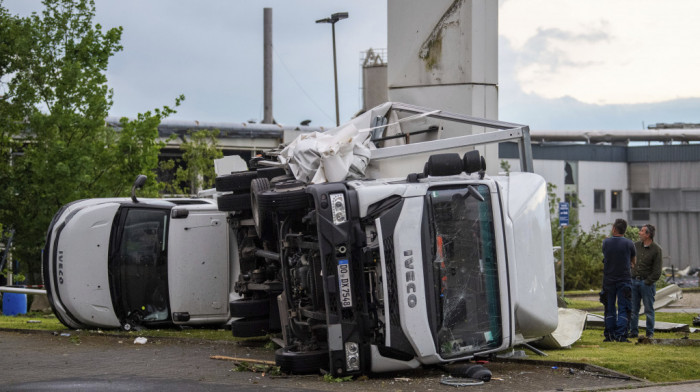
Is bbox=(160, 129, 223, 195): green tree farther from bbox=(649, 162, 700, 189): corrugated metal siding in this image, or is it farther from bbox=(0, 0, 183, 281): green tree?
bbox=(649, 162, 700, 189): corrugated metal siding

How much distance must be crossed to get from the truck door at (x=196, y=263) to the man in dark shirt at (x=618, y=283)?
5.23m

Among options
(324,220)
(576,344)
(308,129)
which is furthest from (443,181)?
(308,129)

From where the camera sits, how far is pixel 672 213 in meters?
55.5

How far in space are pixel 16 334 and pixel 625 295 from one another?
877 cm

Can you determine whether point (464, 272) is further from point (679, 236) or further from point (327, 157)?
point (679, 236)

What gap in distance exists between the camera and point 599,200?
55.0 metres

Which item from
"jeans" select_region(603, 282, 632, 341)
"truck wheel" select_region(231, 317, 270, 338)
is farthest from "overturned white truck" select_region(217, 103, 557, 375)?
"jeans" select_region(603, 282, 632, 341)

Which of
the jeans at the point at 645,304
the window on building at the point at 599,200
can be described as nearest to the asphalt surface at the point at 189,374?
the jeans at the point at 645,304

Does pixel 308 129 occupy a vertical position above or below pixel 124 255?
above

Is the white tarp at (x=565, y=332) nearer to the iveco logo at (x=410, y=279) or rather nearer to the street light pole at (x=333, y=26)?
the iveco logo at (x=410, y=279)

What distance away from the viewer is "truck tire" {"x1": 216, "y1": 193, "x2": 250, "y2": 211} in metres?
12.0

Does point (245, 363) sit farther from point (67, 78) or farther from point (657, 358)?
point (67, 78)

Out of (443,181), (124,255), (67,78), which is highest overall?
(67,78)

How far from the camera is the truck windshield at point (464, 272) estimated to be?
9.14m
